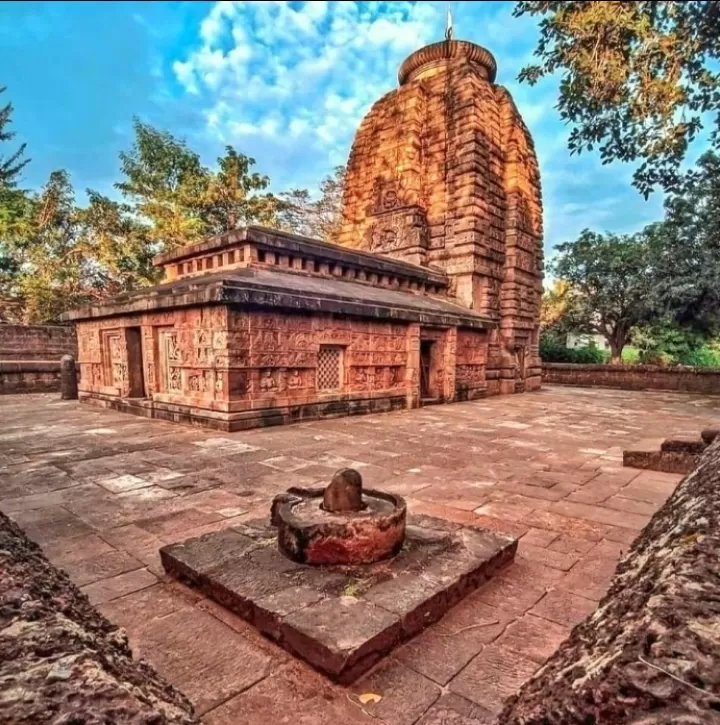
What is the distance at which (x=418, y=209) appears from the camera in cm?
1326

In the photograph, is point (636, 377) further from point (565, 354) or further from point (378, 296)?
point (378, 296)

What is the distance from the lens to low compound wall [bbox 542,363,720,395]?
570 inches

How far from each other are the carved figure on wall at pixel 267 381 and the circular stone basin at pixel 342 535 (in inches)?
192

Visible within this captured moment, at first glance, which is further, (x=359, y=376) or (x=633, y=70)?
(x=359, y=376)

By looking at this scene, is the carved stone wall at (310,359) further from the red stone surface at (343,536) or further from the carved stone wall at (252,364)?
the red stone surface at (343,536)

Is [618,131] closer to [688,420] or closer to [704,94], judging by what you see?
[704,94]

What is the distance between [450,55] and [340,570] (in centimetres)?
1657

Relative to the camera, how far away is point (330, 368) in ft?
27.3

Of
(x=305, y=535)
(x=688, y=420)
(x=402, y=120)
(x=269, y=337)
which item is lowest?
(x=688, y=420)

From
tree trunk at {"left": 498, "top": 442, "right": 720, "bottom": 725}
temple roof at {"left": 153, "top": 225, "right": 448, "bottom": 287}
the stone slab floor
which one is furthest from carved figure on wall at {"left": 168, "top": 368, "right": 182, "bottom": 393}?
tree trunk at {"left": 498, "top": 442, "right": 720, "bottom": 725}

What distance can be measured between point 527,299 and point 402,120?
684 cm

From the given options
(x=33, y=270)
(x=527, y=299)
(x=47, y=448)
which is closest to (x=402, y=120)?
(x=527, y=299)

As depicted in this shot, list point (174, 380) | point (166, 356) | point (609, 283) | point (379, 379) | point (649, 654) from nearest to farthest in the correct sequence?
point (649, 654) < point (174, 380) < point (166, 356) < point (379, 379) < point (609, 283)

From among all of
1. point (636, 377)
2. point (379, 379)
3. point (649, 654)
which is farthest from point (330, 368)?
point (636, 377)
